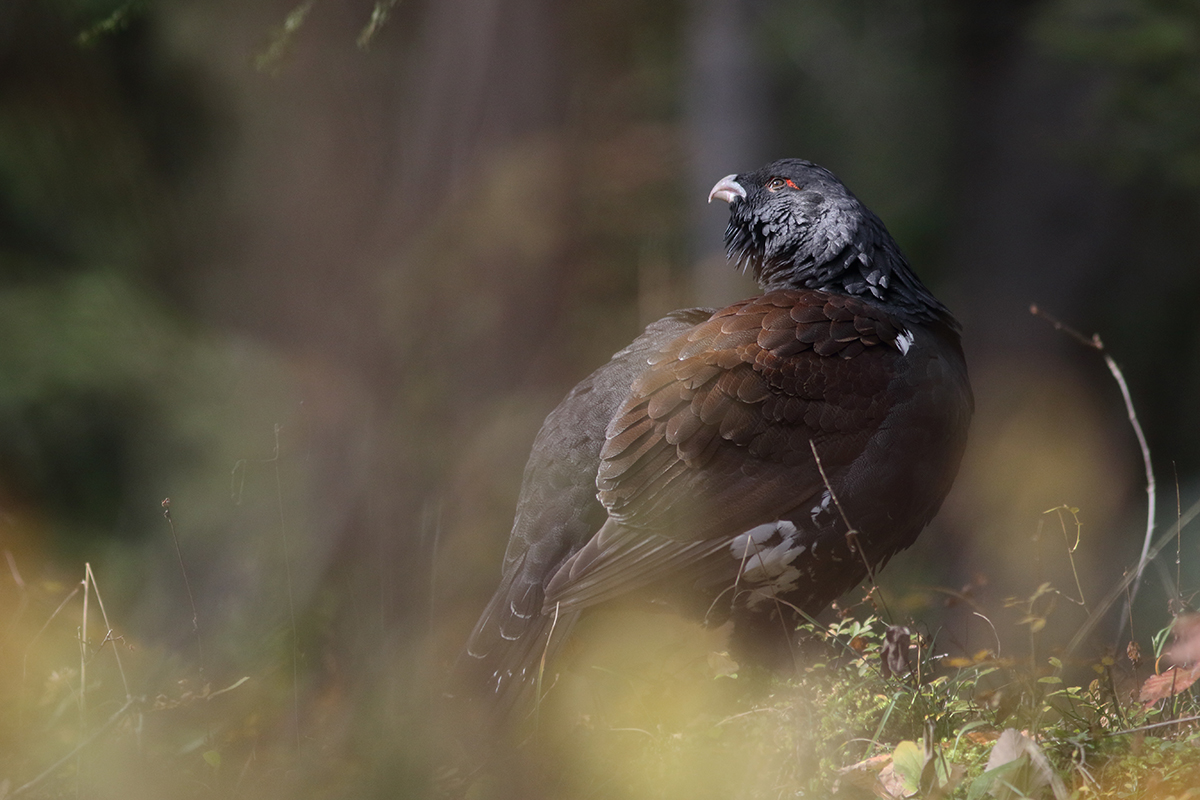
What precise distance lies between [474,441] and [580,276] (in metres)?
1.04

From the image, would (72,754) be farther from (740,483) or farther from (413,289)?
(740,483)

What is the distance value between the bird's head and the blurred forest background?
2.67 feet

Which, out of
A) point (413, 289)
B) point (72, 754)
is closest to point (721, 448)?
point (413, 289)

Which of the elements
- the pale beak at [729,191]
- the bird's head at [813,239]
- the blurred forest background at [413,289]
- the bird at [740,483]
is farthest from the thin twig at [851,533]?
the pale beak at [729,191]

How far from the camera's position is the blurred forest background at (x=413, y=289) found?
11.9 ft

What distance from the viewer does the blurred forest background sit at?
3639mm

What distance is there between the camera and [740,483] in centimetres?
348

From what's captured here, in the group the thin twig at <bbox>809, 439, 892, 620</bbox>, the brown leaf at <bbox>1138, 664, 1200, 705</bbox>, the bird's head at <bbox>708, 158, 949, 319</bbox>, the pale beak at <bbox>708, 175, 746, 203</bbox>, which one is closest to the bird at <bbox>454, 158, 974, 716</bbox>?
the thin twig at <bbox>809, 439, 892, 620</bbox>

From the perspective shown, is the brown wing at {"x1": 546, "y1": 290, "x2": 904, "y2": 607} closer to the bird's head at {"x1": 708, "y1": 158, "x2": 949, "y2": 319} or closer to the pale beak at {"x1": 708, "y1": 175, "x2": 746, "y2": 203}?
the bird's head at {"x1": 708, "y1": 158, "x2": 949, "y2": 319}

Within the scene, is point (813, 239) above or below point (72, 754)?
above

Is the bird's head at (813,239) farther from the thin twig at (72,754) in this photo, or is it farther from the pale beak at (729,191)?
the thin twig at (72,754)

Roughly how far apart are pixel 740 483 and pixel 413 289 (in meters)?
1.79

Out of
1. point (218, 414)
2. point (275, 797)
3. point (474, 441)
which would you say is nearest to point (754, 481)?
point (474, 441)

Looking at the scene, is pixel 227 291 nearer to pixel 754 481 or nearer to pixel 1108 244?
pixel 754 481
